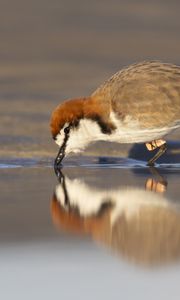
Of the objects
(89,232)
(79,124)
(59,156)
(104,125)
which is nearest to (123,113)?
(104,125)

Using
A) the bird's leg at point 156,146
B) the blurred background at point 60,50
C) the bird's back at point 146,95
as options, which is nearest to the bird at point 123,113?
the bird's back at point 146,95

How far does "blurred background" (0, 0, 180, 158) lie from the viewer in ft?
40.1

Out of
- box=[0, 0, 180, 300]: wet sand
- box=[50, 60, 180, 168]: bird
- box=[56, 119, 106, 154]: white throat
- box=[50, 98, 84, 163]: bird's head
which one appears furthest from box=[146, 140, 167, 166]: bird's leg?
box=[50, 98, 84, 163]: bird's head

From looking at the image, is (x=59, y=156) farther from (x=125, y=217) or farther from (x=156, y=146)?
(x=125, y=217)

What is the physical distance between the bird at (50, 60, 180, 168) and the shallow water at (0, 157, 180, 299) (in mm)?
331

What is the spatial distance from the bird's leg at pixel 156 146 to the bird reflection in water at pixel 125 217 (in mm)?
1178

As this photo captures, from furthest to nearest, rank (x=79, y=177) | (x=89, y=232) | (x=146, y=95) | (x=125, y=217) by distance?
(x=146, y=95) < (x=79, y=177) < (x=125, y=217) < (x=89, y=232)

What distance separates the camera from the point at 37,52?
14930mm

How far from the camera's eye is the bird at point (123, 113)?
34.9ft

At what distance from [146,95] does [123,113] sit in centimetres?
35

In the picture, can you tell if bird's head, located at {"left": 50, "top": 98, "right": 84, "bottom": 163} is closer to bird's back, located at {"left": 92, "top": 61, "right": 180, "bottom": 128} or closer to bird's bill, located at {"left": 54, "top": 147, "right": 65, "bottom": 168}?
bird's bill, located at {"left": 54, "top": 147, "right": 65, "bottom": 168}

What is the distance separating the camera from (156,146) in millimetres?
11422

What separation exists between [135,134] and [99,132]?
354 millimetres

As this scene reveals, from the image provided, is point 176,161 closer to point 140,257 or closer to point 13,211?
point 13,211
